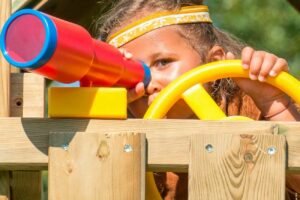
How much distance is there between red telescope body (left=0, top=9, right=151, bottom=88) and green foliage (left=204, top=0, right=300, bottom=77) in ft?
33.4

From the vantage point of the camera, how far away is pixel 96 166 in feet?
6.78

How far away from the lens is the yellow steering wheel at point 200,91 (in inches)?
95.0

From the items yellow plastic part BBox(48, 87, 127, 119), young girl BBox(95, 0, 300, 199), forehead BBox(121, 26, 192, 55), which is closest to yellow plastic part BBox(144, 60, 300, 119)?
young girl BBox(95, 0, 300, 199)

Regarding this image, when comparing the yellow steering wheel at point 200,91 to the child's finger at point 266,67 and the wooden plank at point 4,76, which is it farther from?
the wooden plank at point 4,76

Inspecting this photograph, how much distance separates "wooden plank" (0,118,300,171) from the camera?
2102 mm

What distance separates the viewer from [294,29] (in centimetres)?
1267

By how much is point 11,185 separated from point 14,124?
0.29 m

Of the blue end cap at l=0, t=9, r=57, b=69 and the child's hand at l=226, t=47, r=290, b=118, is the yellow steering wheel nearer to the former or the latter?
the child's hand at l=226, t=47, r=290, b=118

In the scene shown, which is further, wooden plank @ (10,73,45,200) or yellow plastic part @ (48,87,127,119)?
Result: wooden plank @ (10,73,45,200)

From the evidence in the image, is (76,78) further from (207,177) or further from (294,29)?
(294,29)

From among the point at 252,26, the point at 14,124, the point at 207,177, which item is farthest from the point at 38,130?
the point at 252,26

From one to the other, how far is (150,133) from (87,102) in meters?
0.15

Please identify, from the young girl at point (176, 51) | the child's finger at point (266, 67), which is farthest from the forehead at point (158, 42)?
the child's finger at point (266, 67)

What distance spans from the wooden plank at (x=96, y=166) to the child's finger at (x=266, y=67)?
1.56ft
